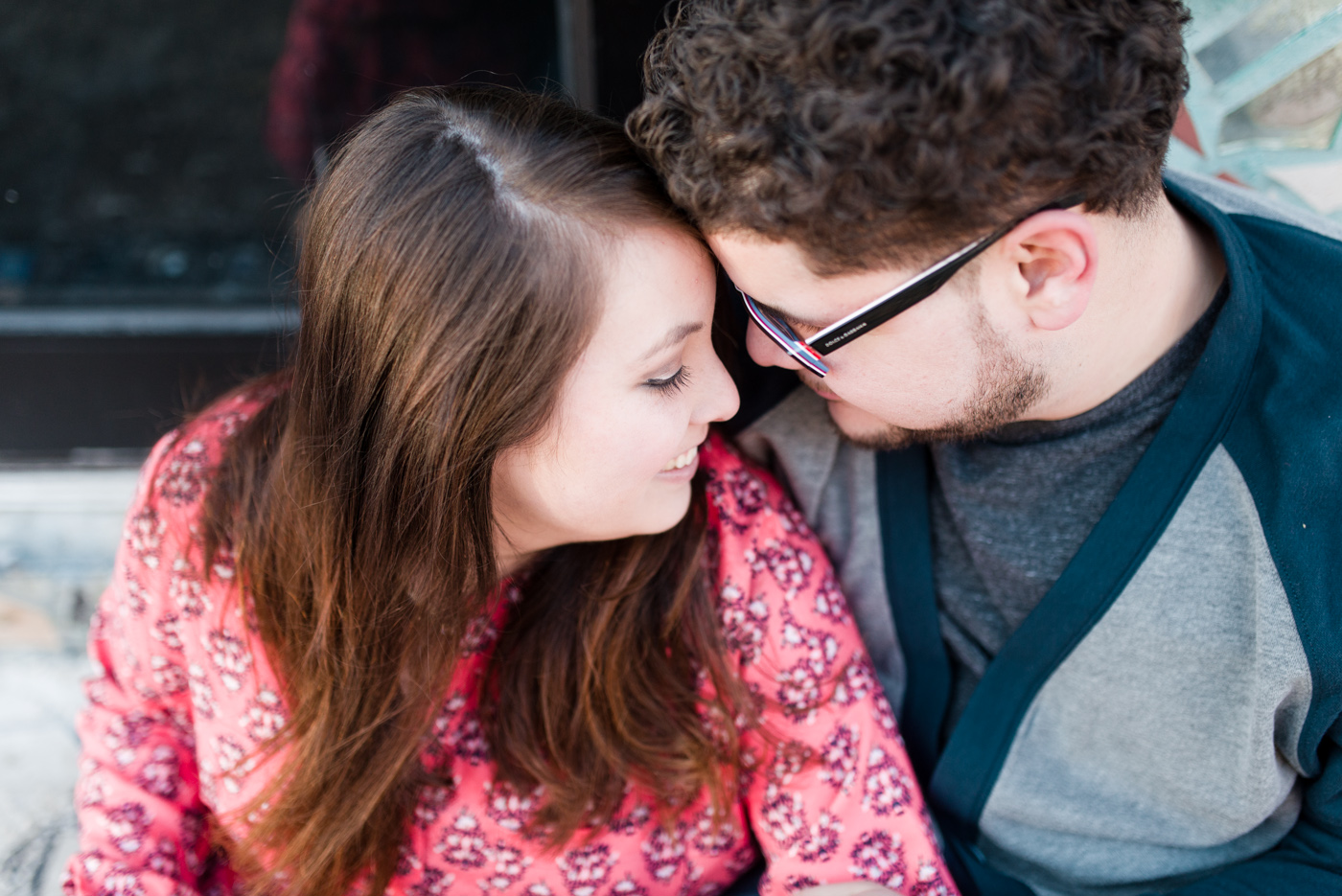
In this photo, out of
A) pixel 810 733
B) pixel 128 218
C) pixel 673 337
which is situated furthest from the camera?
pixel 128 218

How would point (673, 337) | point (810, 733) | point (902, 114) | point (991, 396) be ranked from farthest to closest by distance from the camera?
point (810, 733) → point (991, 396) → point (673, 337) → point (902, 114)

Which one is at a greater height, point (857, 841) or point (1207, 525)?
point (1207, 525)

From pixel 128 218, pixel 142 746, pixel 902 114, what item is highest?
pixel 902 114

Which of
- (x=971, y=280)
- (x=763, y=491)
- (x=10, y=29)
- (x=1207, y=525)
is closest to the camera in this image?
(x=971, y=280)

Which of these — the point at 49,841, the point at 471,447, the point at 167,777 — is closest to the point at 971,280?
the point at 471,447

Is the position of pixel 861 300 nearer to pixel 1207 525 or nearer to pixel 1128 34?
pixel 1128 34

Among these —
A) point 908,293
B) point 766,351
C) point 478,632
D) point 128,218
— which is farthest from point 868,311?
point 128,218

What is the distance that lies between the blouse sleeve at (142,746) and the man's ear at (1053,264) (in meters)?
1.33

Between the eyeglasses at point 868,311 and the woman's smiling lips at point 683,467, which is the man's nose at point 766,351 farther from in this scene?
the woman's smiling lips at point 683,467

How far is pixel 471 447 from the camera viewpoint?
1202 mm

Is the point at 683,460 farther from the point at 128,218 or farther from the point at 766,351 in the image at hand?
the point at 128,218

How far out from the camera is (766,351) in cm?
134

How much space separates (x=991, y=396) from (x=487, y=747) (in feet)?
3.10

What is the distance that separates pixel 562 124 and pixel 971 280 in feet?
1.87
